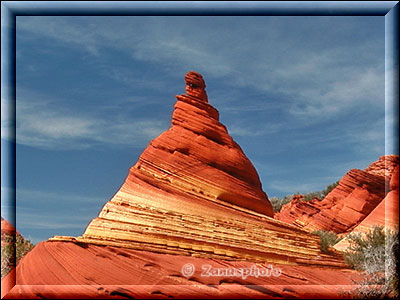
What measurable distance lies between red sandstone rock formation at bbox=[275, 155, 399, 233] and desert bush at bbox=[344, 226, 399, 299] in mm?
1630

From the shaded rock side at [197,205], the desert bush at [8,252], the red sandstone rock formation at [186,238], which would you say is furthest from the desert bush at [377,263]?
the desert bush at [8,252]

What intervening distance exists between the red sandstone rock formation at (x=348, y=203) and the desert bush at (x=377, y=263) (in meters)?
1.63

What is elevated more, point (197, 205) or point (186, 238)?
point (197, 205)

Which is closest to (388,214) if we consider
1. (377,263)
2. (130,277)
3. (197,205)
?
(377,263)

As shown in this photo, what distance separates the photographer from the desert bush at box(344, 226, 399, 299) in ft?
43.3

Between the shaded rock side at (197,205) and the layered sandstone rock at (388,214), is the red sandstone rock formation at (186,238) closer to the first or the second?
the shaded rock side at (197,205)

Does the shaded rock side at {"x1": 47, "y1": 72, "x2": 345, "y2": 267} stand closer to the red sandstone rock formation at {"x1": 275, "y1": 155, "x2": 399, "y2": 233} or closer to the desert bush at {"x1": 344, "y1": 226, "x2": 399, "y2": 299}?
the desert bush at {"x1": 344, "y1": 226, "x2": 399, "y2": 299}

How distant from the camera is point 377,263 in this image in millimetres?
13672

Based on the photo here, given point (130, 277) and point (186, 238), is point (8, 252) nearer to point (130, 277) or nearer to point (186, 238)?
point (130, 277)

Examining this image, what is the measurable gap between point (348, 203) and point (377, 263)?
8.10m

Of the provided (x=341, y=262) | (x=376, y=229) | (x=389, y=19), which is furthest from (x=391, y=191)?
(x=389, y=19)

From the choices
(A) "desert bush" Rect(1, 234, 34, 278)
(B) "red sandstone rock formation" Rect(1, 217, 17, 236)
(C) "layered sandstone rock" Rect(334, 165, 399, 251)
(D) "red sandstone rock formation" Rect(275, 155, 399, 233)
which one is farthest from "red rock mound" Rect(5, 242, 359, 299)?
(D) "red sandstone rock formation" Rect(275, 155, 399, 233)

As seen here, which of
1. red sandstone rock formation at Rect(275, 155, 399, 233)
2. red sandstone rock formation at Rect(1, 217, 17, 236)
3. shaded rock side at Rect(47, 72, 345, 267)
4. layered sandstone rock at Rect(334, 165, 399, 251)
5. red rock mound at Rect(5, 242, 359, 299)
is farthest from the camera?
red sandstone rock formation at Rect(275, 155, 399, 233)

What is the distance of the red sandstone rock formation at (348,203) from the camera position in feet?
53.9
